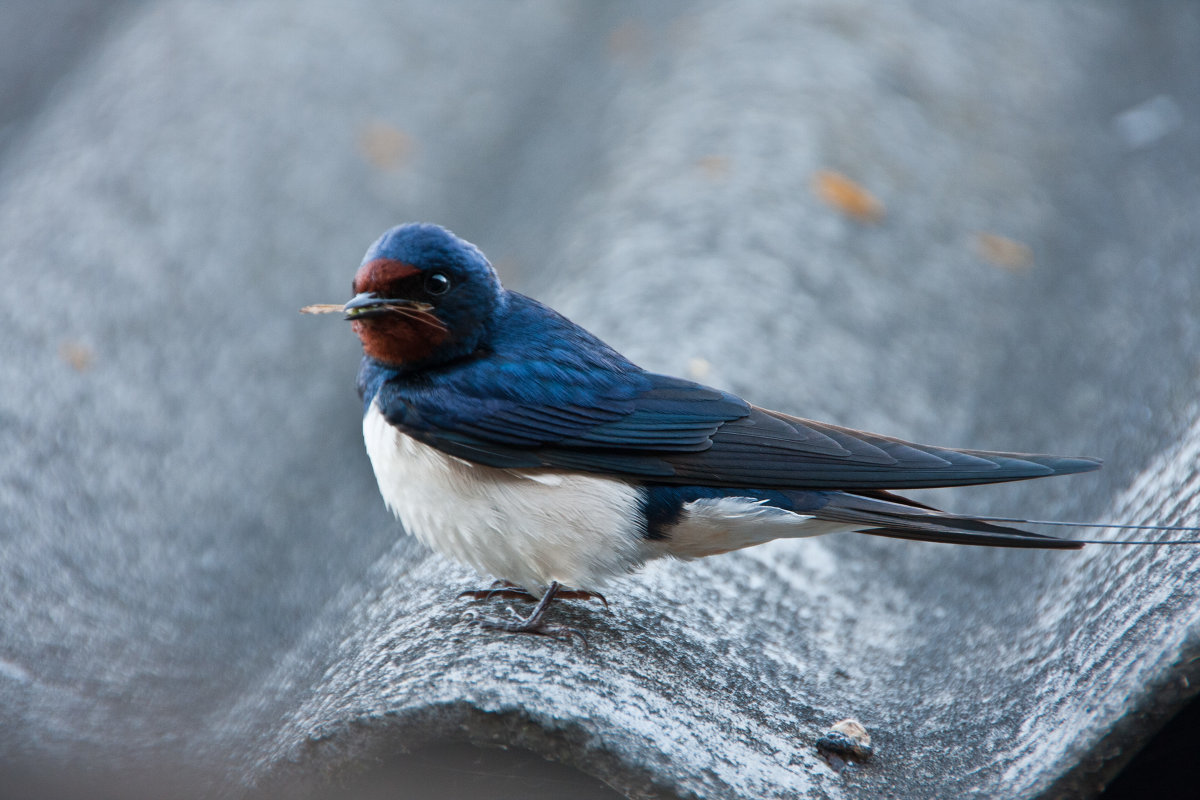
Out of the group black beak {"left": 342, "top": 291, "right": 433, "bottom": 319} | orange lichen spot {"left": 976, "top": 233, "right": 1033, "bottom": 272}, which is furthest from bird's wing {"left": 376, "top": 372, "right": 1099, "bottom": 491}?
orange lichen spot {"left": 976, "top": 233, "right": 1033, "bottom": 272}

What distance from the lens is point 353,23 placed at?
4320 millimetres

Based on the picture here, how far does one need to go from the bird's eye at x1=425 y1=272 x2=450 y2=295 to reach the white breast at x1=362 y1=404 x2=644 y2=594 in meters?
0.29

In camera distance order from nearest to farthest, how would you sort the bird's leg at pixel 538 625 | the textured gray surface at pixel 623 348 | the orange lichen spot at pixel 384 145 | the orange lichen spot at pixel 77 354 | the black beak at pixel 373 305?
the textured gray surface at pixel 623 348
the bird's leg at pixel 538 625
the black beak at pixel 373 305
the orange lichen spot at pixel 77 354
the orange lichen spot at pixel 384 145

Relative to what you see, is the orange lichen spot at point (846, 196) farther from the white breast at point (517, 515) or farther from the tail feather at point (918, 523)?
the white breast at point (517, 515)

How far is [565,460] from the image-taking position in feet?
6.66

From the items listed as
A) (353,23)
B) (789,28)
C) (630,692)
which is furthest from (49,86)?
(630,692)

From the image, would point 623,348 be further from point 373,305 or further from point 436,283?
point 373,305

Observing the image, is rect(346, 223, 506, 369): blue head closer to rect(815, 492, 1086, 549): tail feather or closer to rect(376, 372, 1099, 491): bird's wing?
rect(376, 372, 1099, 491): bird's wing

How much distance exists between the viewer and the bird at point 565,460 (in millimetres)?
1979

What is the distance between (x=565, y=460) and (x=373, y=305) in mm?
460

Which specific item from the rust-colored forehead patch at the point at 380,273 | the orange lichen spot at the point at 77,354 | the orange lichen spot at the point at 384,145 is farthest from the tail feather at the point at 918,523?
the orange lichen spot at the point at 384,145

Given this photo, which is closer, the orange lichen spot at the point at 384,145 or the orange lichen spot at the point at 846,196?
the orange lichen spot at the point at 846,196

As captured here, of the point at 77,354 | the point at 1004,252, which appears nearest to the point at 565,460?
the point at 77,354

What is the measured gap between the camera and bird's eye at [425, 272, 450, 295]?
2.12 meters
